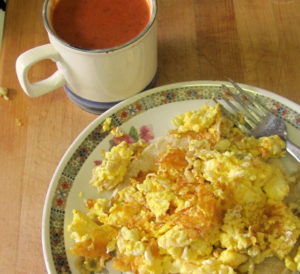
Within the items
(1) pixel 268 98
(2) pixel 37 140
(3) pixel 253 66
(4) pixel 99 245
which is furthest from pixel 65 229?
(3) pixel 253 66

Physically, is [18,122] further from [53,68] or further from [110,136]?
[110,136]

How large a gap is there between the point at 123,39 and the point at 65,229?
0.48 m

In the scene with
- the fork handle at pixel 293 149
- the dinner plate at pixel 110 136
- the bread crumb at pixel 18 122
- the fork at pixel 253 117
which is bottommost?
the fork handle at pixel 293 149

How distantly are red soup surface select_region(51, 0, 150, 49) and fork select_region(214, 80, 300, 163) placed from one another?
0.94 feet

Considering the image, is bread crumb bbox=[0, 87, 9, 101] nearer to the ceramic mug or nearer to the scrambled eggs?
the ceramic mug

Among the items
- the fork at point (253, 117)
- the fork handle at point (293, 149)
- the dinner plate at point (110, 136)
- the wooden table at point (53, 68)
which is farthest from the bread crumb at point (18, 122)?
the fork handle at point (293, 149)

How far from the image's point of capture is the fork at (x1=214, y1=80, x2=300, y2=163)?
3.81ft

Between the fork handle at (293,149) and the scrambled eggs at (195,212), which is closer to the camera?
the scrambled eggs at (195,212)

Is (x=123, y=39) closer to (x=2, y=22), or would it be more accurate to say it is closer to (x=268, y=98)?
(x=268, y=98)

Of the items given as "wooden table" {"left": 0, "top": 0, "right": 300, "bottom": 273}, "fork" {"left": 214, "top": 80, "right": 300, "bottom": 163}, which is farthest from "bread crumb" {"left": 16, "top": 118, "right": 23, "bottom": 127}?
"fork" {"left": 214, "top": 80, "right": 300, "bottom": 163}

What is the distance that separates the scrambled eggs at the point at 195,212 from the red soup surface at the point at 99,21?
0.27 metres

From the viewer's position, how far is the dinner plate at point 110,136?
108 cm

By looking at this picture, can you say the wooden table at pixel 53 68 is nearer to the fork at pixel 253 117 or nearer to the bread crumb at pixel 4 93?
the bread crumb at pixel 4 93

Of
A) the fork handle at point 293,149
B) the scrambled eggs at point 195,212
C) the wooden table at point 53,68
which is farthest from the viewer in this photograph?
the wooden table at point 53,68
